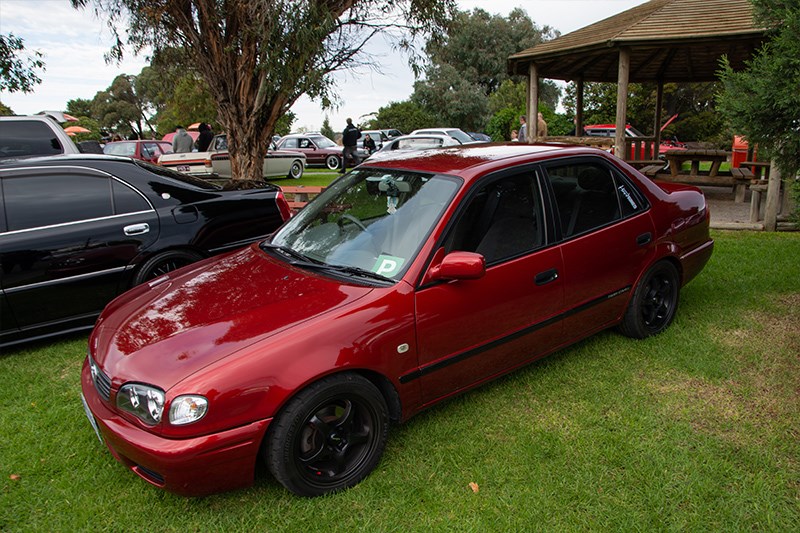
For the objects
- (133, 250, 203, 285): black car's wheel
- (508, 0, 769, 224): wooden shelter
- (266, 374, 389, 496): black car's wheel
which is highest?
(508, 0, 769, 224): wooden shelter

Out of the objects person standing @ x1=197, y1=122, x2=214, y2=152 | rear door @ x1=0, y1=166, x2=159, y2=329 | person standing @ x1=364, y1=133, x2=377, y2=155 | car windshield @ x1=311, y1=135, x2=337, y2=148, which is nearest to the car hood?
rear door @ x1=0, y1=166, x2=159, y2=329

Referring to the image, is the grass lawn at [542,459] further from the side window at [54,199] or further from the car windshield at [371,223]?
the side window at [54,199]

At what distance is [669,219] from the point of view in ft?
14.3

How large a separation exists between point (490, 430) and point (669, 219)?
2311 mm

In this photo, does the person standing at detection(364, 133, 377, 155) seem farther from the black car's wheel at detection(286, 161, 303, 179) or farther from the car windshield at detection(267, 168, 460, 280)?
the car windshield at detection(267, 168, 460, 280)

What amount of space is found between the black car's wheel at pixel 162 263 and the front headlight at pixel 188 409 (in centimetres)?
278

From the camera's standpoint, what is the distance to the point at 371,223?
3.37m

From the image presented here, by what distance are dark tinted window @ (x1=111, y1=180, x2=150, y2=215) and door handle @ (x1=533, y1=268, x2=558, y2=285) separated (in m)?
3.52

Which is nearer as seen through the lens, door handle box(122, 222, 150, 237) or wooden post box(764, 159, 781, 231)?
door handle box(122, 222, 150, 237)

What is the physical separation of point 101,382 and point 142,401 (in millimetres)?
449

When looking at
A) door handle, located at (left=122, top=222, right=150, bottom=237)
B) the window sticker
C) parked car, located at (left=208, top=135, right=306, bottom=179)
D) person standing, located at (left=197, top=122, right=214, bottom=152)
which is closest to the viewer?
the window sticker

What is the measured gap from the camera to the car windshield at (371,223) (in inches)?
123

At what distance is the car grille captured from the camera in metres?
2.69

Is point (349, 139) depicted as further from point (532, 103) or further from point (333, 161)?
point (532, 103)
